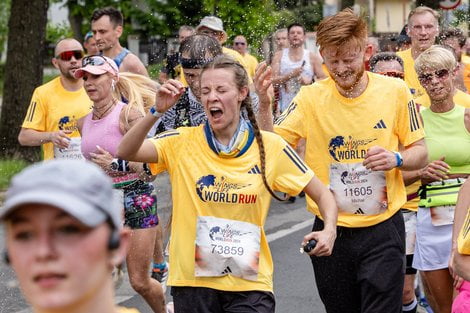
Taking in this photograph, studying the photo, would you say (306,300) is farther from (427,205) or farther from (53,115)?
(53,115)

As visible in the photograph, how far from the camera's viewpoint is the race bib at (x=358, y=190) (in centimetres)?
576

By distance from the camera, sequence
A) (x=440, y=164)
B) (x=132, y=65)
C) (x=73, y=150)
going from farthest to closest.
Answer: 1. (x=132, y=65)
2. (x=73, y=150)
3. (x=440, y=164)

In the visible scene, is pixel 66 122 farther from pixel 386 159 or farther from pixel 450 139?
pixel 386 159

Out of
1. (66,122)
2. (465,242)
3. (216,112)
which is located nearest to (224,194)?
(216,112)

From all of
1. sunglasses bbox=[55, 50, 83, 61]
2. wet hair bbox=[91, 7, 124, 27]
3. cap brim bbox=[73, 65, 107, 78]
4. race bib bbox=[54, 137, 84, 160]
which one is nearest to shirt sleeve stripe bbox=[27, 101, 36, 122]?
sunglasses bbox=[55, 50, 83, 61]

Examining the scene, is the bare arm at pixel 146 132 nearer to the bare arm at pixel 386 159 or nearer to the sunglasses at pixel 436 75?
the bare arm at pixel 386 159

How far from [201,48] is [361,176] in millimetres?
1317

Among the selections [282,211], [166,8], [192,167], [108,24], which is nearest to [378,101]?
[192,167]

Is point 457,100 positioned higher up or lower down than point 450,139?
higher up

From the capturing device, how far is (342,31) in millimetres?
5559

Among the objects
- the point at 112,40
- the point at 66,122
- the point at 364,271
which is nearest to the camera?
the point at 364,271

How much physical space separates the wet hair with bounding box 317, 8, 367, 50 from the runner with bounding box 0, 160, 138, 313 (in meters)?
3.55

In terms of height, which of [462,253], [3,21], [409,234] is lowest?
[409,234]

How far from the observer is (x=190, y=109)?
6863 millimetres
